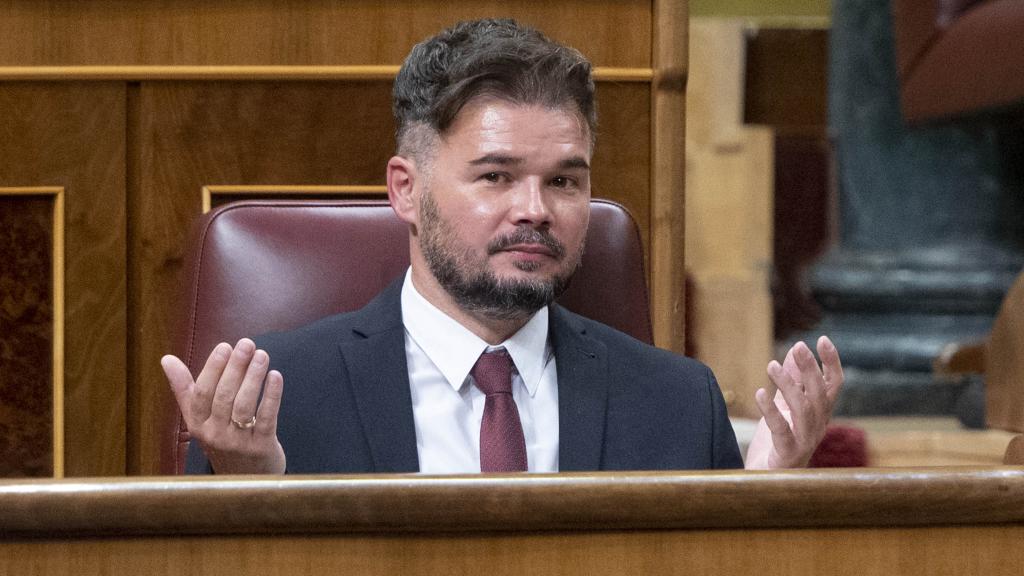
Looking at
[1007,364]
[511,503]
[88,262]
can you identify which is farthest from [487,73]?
[1007,364]

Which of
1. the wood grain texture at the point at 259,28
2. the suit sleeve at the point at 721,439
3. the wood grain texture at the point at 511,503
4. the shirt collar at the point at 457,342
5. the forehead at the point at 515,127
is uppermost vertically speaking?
the wood grain texture at the point at 259,28

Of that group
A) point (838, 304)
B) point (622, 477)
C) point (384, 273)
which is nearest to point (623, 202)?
point (384, 273)

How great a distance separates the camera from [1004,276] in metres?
2.54

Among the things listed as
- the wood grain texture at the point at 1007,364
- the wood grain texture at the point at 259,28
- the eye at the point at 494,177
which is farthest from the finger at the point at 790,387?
the wood grain texture at the point at 1007,364

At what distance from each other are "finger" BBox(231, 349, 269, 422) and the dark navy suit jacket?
0.14 meters

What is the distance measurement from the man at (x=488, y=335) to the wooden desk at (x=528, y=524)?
0.39 metres

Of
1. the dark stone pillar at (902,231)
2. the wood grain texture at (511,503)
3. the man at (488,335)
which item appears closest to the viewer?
the wood grain texture at (511,503)

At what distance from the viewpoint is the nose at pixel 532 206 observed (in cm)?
103

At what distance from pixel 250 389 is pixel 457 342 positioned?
0.25m

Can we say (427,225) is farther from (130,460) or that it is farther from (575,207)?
(130,460)

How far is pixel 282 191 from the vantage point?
1.31 metres

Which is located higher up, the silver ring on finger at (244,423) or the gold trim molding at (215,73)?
the gold trim molding at (215,73)

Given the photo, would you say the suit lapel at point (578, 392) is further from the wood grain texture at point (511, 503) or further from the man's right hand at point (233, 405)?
the wood grain texture at point (511, 503)

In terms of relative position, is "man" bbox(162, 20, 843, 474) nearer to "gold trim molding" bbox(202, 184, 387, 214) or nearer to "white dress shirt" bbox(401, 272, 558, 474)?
"white dress shirt" bbox(401, 272, 558, 474)
